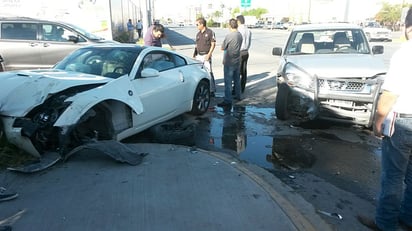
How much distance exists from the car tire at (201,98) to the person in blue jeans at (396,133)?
4.32 m

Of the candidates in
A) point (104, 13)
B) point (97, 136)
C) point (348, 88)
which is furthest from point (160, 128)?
point (104, 13)

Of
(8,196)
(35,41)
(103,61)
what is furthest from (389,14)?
(8,196)

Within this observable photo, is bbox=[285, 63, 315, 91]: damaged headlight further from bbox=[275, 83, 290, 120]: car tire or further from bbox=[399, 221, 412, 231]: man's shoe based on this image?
bbox=[399, 221, 412, 231]: man's shoe

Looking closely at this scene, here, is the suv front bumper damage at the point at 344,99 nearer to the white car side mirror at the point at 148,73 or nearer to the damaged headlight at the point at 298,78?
the damaged headlight at the point at 298,78

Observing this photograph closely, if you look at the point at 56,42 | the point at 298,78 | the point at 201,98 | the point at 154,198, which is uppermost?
the point at 56,42

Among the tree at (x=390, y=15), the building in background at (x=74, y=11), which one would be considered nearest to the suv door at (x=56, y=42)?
the building in background at (x=74, y=11)

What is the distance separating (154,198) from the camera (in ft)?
11.6

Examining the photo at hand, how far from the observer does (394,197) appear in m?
3.16

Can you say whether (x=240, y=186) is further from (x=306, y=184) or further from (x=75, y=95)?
(x=75, y=95)

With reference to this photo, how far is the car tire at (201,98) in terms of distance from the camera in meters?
7.14

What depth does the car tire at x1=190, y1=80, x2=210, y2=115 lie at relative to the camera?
23.4 ft

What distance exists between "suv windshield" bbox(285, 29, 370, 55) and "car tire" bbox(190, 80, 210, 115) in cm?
178

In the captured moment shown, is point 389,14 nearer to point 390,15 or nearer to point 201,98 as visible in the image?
point 390,15

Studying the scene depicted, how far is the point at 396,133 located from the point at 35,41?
391 inches
